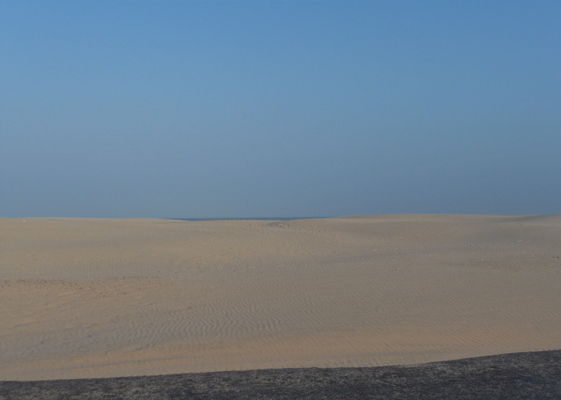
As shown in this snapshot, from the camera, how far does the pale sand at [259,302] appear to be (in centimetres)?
813

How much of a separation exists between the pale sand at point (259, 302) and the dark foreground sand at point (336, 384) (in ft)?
1.63

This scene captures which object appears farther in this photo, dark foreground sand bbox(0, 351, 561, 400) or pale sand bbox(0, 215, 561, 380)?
pale sand bbox(0, 215, 561, 380)

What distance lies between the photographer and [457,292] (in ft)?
42.4

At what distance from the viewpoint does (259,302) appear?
12.2m

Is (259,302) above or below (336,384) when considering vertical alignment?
below

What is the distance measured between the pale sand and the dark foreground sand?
496 millimetres

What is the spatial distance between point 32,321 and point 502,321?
29.4 feet

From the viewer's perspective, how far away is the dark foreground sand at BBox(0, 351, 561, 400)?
19.6 ft

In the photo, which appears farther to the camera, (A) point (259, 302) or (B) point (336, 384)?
(A) point (259, 302)

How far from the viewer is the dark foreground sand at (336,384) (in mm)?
5984

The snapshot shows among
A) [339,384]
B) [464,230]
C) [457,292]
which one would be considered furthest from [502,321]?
[464,230]

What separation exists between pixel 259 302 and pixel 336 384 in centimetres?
590

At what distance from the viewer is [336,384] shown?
6.41 metres

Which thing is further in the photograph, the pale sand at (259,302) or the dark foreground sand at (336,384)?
the pale sand at (259,302)
